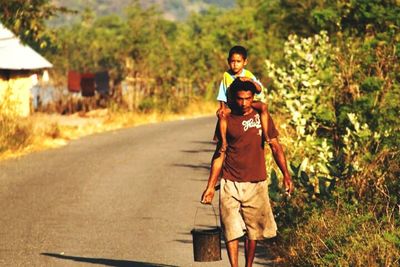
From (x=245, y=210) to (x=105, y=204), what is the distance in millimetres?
6192

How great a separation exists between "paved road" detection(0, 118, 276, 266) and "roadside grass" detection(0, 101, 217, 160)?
650 mm

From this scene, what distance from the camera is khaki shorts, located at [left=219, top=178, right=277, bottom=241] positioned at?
8.65 meters

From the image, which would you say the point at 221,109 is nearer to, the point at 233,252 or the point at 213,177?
the point at 213,177

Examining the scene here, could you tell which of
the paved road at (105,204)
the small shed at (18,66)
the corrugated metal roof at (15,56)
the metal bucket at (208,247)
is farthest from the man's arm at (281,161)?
the small shed at (18,66)

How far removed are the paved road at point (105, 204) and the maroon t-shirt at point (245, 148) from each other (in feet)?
6.10

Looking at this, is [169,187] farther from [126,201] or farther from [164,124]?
[164,124]

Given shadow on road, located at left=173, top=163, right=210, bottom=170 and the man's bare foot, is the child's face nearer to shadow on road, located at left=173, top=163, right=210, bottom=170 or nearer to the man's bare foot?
the man's bare foot

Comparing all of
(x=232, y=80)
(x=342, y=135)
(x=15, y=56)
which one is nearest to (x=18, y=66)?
(x=15, y=56)

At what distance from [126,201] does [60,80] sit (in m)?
23.7

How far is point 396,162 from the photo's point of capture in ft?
42.5

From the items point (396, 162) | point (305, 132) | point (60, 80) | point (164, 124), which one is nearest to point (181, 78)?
point (60, 80)

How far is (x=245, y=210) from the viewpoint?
877 cm

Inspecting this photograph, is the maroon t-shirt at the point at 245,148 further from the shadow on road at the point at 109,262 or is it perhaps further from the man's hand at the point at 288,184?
the shadow on road at the point at 109,262

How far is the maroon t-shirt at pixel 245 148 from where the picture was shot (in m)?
8.48
